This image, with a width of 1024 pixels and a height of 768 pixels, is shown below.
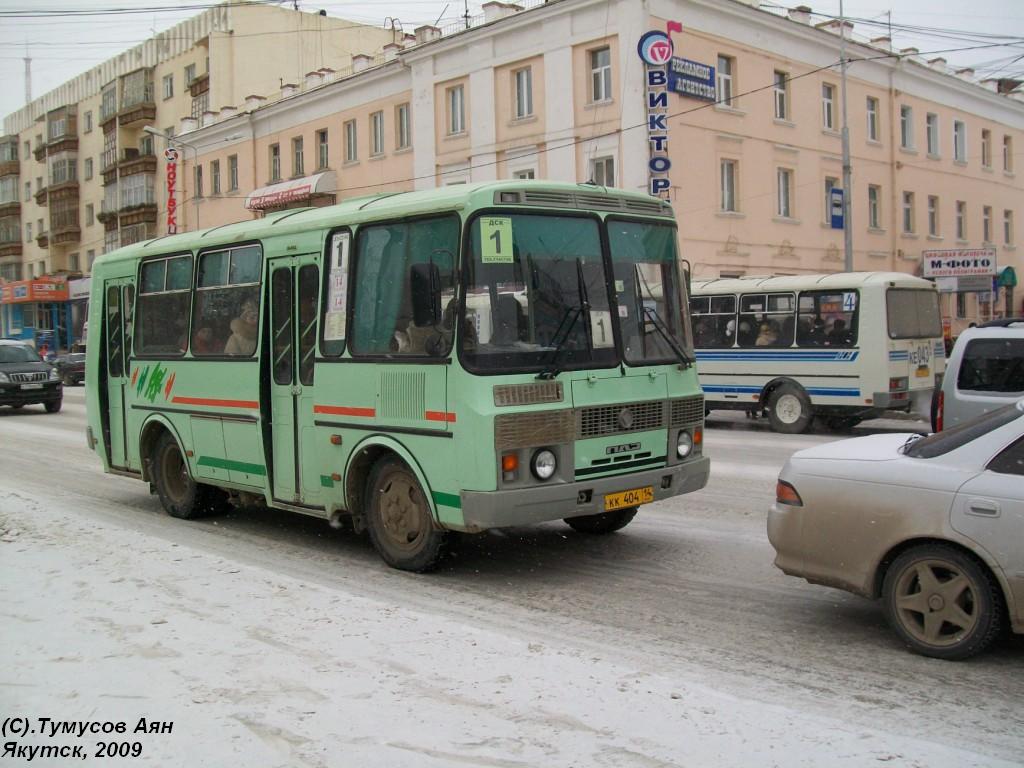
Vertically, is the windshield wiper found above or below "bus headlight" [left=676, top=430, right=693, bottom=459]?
above

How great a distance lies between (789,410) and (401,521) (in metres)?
12.0

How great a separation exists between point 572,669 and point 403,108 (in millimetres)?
33120

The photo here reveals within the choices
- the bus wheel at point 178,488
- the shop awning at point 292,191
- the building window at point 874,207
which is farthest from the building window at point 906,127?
the bus wheel at point 178,488

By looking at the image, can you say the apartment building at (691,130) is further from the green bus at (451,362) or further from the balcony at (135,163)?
the green bus at (451,362)

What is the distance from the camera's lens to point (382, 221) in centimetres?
779

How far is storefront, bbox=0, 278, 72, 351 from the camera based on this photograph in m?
59.9

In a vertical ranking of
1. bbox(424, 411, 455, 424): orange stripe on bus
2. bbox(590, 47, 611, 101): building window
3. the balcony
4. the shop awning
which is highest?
the balcony

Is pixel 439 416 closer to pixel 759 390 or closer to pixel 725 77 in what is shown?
pixel 759 390

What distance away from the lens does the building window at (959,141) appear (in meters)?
42.2

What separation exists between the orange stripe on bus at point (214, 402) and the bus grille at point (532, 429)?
9.78 feet

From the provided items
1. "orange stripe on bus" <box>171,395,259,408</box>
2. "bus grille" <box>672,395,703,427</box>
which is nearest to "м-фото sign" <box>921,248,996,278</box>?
"bus grille" <box>672,395,703,427</box>

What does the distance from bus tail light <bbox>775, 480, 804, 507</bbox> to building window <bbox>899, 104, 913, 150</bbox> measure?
3647cm

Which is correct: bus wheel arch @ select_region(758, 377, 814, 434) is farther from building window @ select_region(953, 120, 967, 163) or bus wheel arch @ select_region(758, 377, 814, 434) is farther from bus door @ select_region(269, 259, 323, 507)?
building window @ select_region(953, 120, 967, 163)

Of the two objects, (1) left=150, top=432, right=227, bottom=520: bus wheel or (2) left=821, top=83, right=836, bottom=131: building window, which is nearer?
(1) left=150, top=432, right=227, bottom=520: bus wheel
